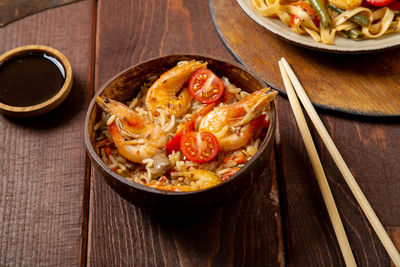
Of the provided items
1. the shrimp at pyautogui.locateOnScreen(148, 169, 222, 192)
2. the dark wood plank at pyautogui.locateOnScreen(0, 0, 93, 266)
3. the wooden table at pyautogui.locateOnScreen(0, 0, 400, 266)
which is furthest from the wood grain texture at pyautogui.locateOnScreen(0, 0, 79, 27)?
the shrimp at pyautogui.locateOnScreen(148, 169, 222, 192)

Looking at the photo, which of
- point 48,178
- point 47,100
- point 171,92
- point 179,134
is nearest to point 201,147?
point 179,134

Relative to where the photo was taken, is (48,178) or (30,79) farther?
(30,79)

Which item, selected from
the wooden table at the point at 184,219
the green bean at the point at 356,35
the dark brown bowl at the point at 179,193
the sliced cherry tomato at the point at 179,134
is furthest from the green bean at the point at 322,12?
the sliced cherry tomato at the point at 179,134

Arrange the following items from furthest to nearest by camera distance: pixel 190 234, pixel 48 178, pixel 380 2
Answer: pixel 380 2 < pixel 48 178 < pixel 190 234

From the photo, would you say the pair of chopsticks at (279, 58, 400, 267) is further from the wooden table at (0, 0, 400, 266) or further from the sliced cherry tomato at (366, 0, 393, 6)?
the sliced cherry tomato at (366, 0, 393, 6)

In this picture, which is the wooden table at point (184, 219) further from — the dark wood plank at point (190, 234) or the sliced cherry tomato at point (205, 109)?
the sliced cherry tomato at point (205, 109)

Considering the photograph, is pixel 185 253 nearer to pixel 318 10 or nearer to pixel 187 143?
pixel 187 143

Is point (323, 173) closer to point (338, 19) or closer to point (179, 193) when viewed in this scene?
point (179, 193)
